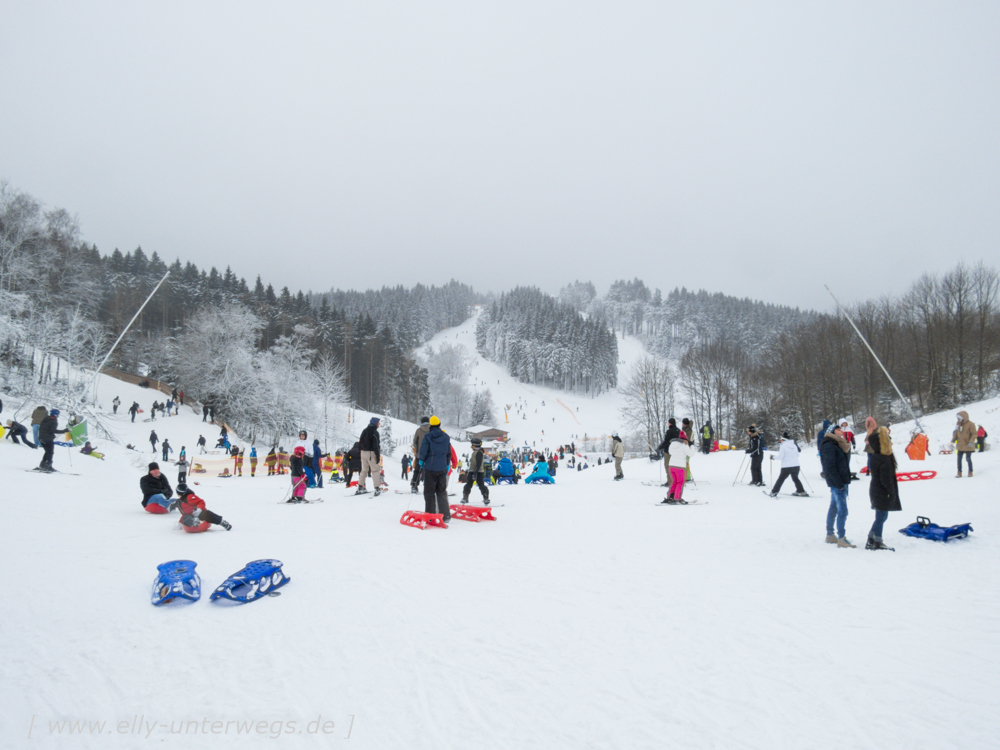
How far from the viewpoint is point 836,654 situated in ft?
12.6

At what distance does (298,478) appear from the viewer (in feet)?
40.9

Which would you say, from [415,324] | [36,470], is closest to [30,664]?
[36,470]

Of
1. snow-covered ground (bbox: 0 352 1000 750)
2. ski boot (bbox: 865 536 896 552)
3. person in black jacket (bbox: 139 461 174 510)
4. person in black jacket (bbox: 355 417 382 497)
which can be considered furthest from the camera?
person in black jacket (bbox: 355 417 382 497)

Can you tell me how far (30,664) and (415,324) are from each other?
129 meters

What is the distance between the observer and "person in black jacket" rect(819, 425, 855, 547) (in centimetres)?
698

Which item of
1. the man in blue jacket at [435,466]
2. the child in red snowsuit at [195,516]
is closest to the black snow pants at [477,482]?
the man in blue jacket at [435,466]

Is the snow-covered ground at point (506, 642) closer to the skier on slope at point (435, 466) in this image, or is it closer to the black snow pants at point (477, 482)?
the skier on slope at point (435, 466)

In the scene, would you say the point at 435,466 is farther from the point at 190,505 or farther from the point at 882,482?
the point at 882,482

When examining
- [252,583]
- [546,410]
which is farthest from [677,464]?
[546,410]

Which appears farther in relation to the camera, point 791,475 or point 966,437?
point 966,437

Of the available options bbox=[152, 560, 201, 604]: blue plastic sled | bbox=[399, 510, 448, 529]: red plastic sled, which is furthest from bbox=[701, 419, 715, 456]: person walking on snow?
bbox=[152, 560, 201, 604]: blue plastic sled

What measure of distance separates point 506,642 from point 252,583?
2616 millimetres

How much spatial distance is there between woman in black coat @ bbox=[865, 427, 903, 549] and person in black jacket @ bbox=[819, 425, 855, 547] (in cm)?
30

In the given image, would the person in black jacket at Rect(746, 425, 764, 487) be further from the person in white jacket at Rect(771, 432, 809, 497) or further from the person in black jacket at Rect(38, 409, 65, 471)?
the person in black jacket at Rect(38, 409, 65, 471)
